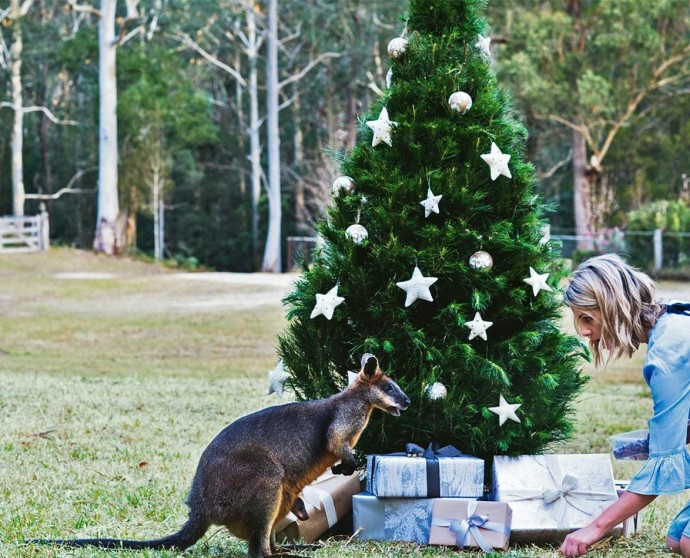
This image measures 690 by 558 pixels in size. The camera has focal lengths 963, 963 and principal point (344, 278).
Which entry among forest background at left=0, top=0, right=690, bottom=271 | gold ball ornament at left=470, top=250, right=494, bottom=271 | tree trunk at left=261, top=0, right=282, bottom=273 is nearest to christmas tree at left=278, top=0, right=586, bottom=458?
gold ball ornament at left=470, top=250, right=494, bottom=271

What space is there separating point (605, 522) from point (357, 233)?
5.59ft

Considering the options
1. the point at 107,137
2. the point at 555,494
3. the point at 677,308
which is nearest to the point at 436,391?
the point at 555,494

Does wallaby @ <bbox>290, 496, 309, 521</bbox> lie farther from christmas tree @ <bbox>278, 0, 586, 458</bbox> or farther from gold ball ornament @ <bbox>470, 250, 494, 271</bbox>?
gold ball ornament @ <bbox>470, 250, 494, 271</bbox>

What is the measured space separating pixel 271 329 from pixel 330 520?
12611 millimetres

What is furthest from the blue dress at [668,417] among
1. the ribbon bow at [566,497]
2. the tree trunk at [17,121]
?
the tree trunk at [17,121]

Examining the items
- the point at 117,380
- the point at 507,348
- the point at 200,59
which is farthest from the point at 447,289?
the point at 200,59

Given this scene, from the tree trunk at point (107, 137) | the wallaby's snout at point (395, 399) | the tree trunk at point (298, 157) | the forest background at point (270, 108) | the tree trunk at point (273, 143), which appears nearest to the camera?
the wallaby's snout at point (395, 399)

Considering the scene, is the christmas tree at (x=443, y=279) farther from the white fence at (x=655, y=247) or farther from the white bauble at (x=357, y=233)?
the white fence at (x=655, y=247)

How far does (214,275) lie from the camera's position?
25.9m

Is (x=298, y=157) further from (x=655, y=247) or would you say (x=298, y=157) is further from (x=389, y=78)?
(x=389, y=78)

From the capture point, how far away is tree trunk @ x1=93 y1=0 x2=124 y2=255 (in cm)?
2911

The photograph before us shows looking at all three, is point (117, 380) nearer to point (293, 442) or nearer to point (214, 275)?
point (293, 442)

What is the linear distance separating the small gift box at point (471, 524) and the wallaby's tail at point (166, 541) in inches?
40.7

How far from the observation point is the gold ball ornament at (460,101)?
14.6 feet
